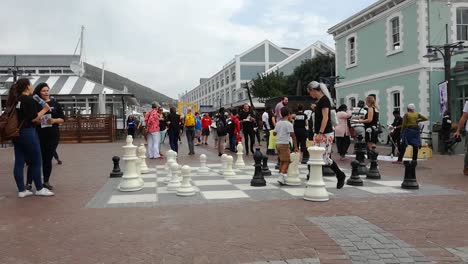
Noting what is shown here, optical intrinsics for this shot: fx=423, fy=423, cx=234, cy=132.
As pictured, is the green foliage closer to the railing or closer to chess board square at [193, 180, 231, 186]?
the railing

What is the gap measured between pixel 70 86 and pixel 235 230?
30.8 meters

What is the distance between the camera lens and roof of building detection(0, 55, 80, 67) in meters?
41.2

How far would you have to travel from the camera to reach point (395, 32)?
21000 mm

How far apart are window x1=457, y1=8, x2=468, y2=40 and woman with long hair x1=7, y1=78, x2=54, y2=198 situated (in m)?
18.7

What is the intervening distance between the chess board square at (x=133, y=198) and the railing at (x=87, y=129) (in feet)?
66.3

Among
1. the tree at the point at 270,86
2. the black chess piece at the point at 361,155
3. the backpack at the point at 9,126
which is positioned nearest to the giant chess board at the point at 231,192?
the black chess piece at the point at 361,155

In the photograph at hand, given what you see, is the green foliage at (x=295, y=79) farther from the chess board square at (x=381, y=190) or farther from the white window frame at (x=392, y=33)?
the chess board square at (x=381, y=190)

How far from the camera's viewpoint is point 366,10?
74.4ft

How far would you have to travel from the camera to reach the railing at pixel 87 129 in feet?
84.3

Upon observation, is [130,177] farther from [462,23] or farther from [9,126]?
[462,23]

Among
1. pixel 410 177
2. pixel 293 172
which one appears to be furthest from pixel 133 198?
pixel 410 177

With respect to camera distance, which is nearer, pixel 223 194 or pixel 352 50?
pixel 223 194

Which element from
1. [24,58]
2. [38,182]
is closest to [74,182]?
[38,182]

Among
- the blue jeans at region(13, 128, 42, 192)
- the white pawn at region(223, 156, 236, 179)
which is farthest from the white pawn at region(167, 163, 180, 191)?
the blue jeans at region(13, 128, 42, 192)
